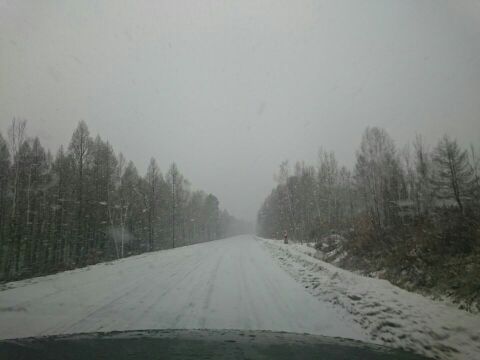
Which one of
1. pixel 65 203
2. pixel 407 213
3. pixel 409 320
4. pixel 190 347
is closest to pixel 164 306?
pixel 190 347

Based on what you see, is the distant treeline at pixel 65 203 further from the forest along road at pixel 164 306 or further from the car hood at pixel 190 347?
the car hood at pixel 190 347

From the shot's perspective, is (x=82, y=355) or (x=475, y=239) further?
(x=475, y=239)

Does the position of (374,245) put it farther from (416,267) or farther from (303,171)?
(303,171)

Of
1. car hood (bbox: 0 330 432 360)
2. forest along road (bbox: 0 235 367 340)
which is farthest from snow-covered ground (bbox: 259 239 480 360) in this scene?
car hood (bbox: 0 330 432 360)

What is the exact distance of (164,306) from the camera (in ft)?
23.8

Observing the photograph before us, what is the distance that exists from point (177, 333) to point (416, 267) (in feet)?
27.7

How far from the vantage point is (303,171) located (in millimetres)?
56500

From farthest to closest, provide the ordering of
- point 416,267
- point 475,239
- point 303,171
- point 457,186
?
point 303,171 < point 457,186 < point 416,267 < point 475,239

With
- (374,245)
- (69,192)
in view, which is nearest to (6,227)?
(69,192)

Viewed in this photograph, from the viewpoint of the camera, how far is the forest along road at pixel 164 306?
225 inches

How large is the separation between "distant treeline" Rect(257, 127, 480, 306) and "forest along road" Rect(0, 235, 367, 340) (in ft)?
12.3

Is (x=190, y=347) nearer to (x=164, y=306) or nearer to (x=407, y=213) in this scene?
(x=164, y=306)

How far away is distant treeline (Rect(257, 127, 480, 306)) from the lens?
927cm

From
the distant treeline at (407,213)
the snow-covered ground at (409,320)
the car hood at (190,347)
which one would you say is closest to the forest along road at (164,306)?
the snow-covered ground at (409,320)
